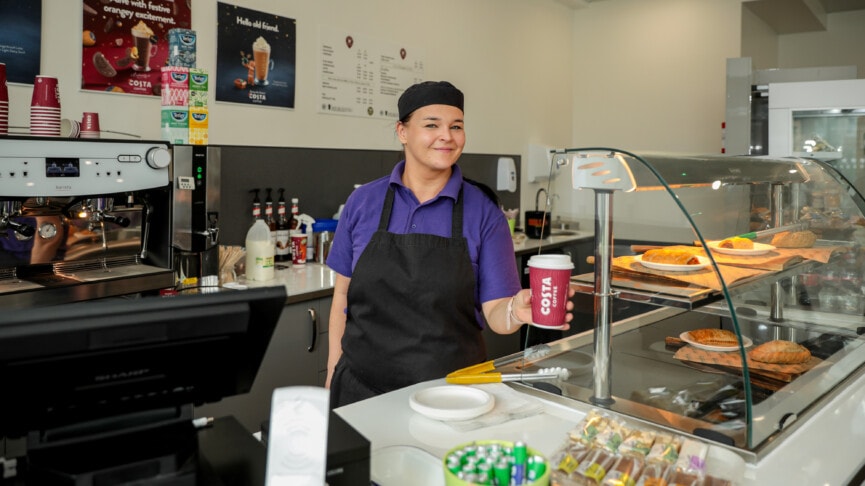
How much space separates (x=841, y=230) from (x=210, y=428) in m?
1.89

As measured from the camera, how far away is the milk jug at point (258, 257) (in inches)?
122

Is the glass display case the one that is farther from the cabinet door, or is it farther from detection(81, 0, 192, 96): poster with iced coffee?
detection(81, 0, 192, 96): poster with iced coffee

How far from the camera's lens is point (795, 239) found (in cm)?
199

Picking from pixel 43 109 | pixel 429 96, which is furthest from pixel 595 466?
pixel 43 109

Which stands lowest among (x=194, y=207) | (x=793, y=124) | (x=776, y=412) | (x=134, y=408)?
(x=776, y=412)

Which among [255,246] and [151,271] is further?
[255,246]

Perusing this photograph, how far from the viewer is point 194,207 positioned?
2.57m

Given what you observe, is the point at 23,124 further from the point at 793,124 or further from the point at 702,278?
the point at 793,124

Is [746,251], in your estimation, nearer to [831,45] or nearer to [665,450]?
[665,450]

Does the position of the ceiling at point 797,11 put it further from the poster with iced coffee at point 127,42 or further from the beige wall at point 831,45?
the poster with iced coffee at point 127,42

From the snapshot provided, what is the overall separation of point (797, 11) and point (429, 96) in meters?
5.03

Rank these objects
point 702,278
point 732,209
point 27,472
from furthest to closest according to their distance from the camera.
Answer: point 732,209
point 702,278
point 27,472

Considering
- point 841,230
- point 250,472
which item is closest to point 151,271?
point 250,472

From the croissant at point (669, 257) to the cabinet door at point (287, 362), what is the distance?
5.16ft
